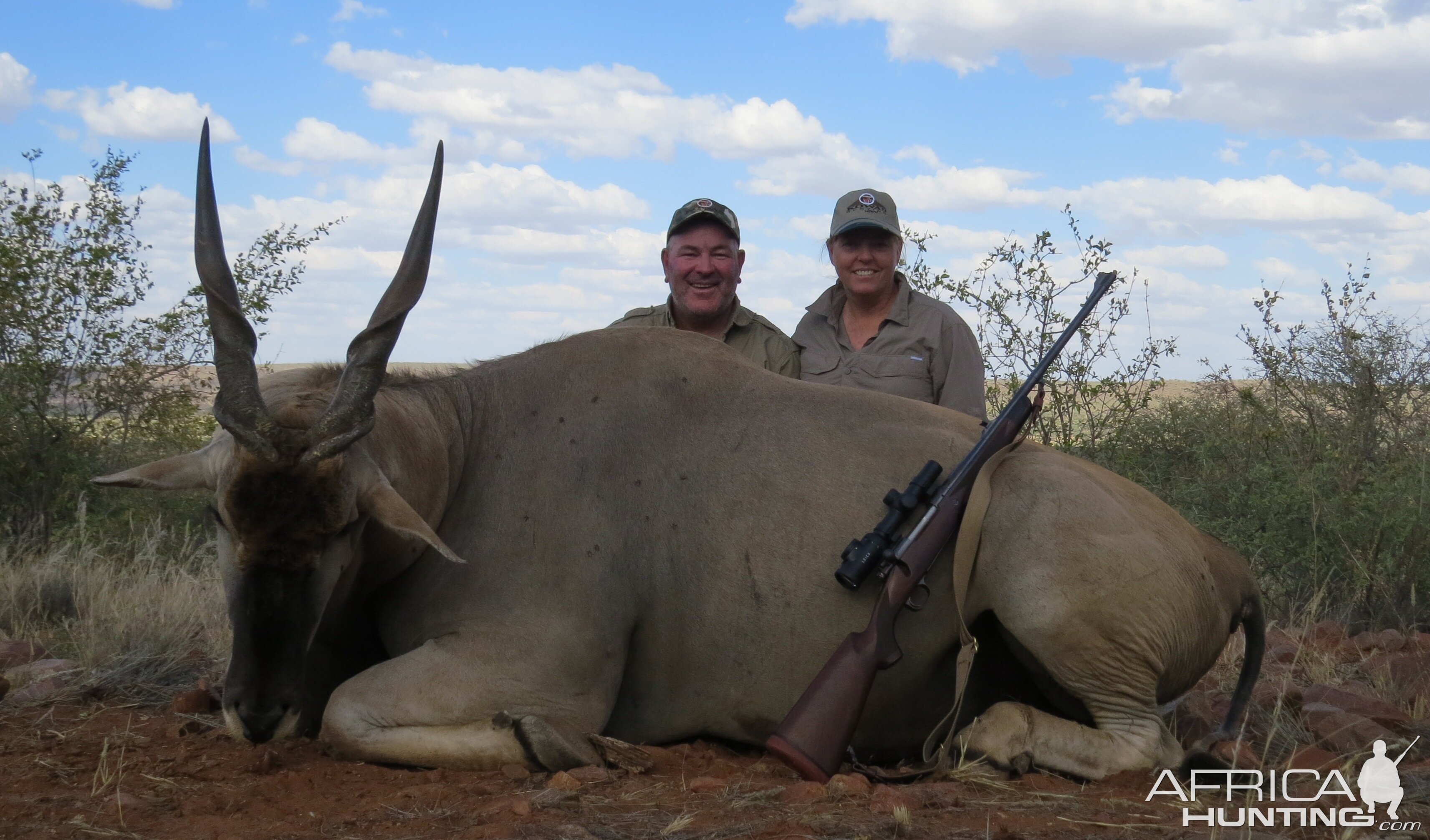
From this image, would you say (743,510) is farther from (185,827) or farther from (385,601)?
(185,827)

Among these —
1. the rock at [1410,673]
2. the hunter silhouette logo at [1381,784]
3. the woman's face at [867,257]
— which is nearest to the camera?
the hunter silhouette logo at [1381,784]

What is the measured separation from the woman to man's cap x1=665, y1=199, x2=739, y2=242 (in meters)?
0.63

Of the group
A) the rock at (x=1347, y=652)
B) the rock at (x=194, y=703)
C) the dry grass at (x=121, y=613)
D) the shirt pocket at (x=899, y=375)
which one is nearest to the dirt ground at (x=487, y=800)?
the rock at (x=194, y=703)

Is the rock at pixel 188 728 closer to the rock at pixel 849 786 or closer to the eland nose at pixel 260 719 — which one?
the eland nose at pixel 260 719

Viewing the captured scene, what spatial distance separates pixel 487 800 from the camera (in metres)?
4.13

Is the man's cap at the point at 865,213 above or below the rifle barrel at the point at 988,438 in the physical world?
above

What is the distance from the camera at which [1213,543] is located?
18.6 ft

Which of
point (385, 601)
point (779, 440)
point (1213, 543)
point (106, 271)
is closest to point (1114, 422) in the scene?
point (1213, 543)

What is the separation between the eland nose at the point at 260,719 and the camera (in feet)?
14.6

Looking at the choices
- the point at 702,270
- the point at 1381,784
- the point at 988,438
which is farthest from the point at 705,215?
the point at 1381,784

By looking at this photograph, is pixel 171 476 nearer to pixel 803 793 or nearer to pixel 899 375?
pixel 803 793

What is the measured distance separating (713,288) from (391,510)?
3.86 metres

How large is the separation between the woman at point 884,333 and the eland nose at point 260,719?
400 cm

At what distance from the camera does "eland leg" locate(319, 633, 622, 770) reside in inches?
181
